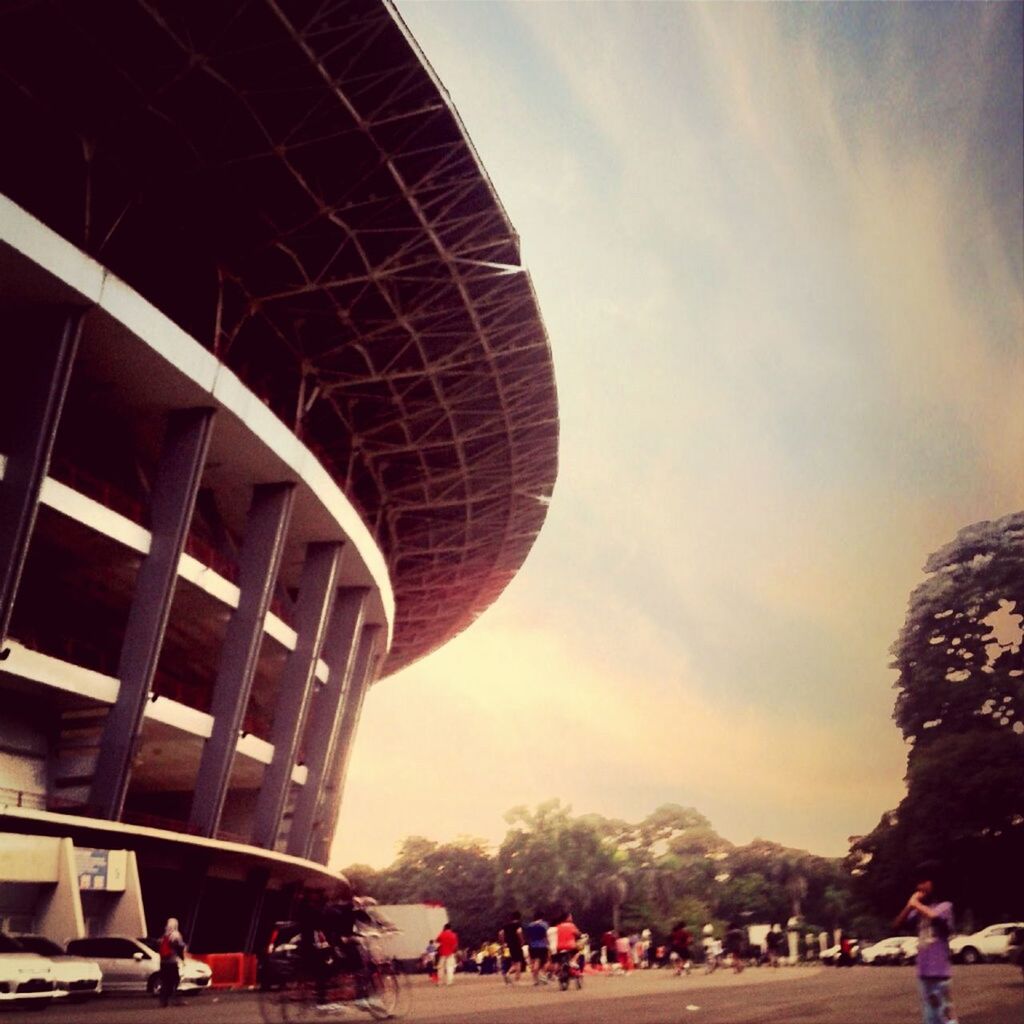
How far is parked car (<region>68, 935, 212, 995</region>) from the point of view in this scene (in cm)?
2416

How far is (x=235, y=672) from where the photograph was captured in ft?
100

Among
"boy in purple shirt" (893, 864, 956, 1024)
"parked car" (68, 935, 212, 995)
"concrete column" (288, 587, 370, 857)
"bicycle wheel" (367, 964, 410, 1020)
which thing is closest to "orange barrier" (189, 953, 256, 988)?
"parked car" (68, 935, 212, 995)

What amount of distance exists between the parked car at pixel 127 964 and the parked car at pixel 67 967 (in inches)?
95.1

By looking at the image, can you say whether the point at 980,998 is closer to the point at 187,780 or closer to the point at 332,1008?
the point at 332,1008

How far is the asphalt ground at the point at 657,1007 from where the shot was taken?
13.8m

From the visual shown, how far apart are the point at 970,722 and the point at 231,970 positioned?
20749 mm

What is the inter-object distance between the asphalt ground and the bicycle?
0.26 m

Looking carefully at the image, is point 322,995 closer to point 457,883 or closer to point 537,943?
point 537,943

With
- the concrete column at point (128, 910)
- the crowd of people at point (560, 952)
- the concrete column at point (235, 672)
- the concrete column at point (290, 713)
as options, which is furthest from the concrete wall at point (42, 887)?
the crowd of people at point (560, 952)

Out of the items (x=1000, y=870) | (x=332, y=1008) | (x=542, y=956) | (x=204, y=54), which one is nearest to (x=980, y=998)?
(x=1000, y=870)

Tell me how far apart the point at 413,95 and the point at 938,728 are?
64.3ft

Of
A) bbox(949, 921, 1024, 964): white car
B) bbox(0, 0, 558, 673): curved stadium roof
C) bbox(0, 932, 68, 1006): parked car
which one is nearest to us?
bbox(0, 932, 68, 1006): parked car

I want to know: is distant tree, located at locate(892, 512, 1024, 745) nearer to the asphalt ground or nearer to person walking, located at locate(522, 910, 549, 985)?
the asphalt ground

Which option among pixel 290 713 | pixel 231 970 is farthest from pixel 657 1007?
pixel 290 713
